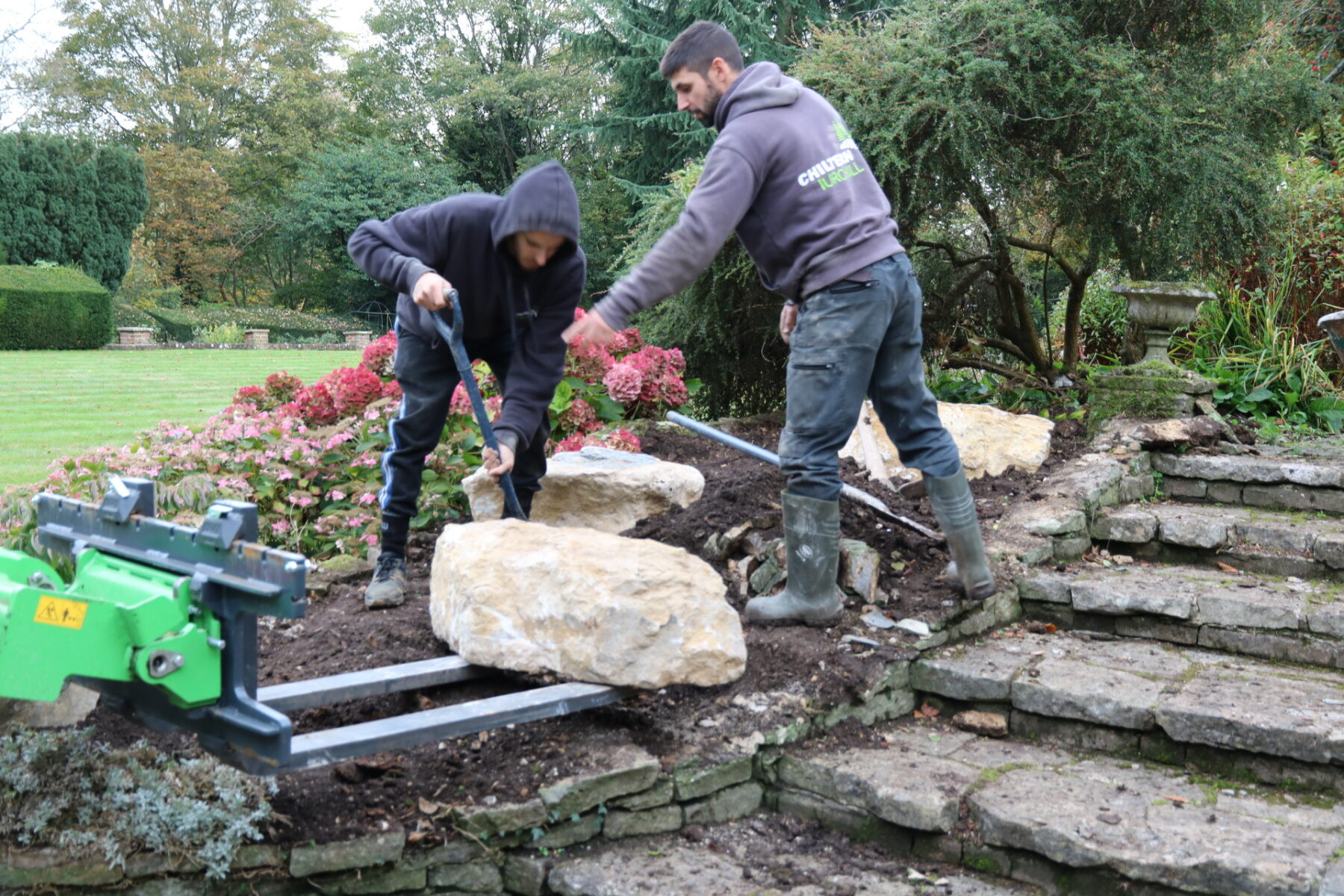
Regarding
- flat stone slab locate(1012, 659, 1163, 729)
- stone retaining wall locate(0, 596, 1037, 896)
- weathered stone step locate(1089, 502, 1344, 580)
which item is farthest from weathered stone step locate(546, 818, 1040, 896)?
weathered stone step locate(1089, 502, 1344, 580)

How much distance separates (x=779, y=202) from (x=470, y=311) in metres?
1.08

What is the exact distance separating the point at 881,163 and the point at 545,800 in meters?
4.01

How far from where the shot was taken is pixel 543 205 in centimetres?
302

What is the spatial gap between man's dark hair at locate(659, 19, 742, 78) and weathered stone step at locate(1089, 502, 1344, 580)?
2492 mm

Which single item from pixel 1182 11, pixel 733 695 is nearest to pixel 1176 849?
pixel 733 695

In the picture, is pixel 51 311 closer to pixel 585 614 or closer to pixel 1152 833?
pixel 585 614

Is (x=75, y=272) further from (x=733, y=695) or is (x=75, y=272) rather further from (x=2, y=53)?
(x=733, y=695)

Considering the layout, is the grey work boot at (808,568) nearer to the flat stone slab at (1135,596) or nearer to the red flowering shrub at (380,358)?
the flat stone slab at (1135,596)

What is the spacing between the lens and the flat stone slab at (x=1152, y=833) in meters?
2.15

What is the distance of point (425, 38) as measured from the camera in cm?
3275

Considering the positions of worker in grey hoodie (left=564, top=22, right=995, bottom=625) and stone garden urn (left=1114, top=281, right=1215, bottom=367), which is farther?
stone garden urn (left=1114, top=281, right=1215, bottom=367)

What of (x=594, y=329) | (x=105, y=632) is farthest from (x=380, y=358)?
(x=105, y=632)

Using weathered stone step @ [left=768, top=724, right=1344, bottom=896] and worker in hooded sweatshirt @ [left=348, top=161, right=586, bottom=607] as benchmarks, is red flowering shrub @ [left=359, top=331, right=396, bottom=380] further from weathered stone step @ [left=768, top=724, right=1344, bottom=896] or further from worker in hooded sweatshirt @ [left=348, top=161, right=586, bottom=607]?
weathered stone step @ [left=768, top=724, right=1344, bottom=896]

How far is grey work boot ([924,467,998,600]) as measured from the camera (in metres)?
3.27
